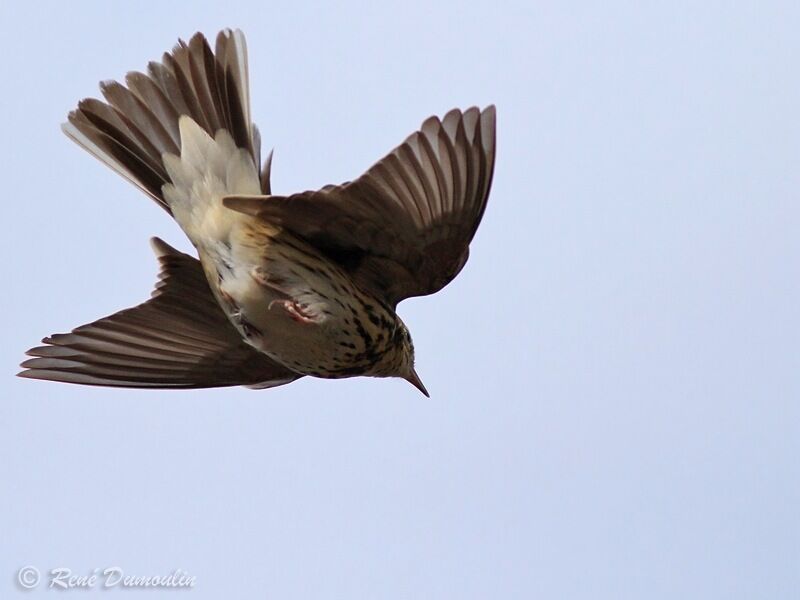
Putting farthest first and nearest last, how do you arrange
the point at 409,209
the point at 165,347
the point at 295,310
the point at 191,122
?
the point at 165,347 < the point at 191,122 < the point at 295,310 < the point at 409,209

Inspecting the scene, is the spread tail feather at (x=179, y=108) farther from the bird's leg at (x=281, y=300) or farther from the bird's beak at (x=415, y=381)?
the bird's beak at (x=415, y=381)

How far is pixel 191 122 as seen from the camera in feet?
26.8

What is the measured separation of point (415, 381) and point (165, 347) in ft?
4.20

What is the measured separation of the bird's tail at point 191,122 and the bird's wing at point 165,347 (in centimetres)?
56

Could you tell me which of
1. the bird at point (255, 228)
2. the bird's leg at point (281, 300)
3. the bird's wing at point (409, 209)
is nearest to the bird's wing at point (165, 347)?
the bird at point (255, 228)

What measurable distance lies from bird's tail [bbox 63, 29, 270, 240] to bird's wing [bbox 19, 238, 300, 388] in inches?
22.1

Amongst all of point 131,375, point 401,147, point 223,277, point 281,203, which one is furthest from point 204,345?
point 401,147

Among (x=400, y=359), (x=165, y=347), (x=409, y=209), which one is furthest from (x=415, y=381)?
(x=409, y=209)

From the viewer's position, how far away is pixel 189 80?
8195 millimetres

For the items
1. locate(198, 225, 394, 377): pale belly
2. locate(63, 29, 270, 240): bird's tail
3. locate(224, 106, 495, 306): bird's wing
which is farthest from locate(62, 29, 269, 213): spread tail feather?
locate(224, 106, 495, 306): bird's wing

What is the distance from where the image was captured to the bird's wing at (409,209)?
7305mm

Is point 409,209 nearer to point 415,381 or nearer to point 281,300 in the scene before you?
point 281,300

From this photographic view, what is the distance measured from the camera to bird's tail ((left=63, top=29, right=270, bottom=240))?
26.8 feet

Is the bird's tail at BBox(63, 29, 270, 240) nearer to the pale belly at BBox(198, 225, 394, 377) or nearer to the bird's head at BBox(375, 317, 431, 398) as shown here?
the pale belly at BBox(198, 225, 394, 377)
